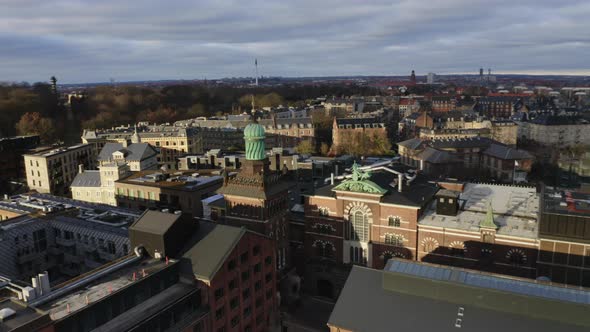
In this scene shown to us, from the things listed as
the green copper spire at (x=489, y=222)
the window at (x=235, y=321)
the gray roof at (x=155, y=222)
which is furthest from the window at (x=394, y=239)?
the gray roof at (x=155, y=222)

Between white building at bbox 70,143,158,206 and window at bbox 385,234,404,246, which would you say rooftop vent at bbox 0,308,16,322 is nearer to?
window at bbox 385,234,404,246

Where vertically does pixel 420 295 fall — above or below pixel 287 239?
above

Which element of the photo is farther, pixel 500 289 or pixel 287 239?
pixel 287 239

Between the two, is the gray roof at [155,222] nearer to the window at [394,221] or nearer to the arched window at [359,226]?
the arched window at [359,226]

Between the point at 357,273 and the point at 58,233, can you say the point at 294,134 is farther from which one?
the point at 357,273

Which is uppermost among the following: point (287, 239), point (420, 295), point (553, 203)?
point (553, 203)

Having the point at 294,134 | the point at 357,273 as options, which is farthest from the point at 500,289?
the point at 294,134
